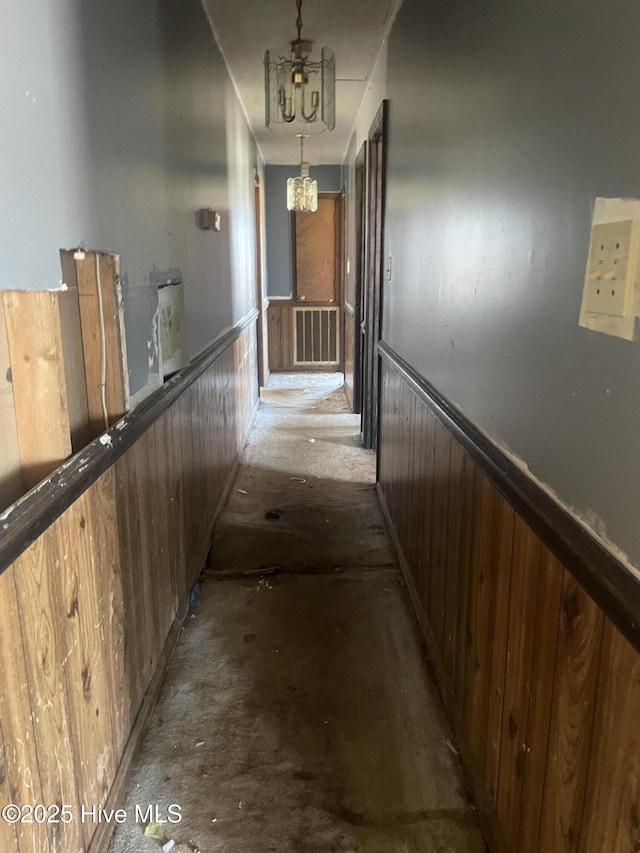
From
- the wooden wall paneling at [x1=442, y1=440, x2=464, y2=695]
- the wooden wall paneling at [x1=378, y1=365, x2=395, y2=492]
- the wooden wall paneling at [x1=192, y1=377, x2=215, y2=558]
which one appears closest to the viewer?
the wooden wall paneling at [x1=442, y1=440, x2=464, y2=695]

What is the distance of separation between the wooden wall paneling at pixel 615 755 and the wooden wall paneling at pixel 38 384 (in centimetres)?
94

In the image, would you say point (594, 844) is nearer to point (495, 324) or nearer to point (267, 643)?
point (495, 324)

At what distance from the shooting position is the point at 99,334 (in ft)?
4.66

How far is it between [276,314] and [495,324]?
6.09 m

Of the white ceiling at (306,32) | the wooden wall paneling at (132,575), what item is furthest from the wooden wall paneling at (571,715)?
the white ceiling at (306,32)

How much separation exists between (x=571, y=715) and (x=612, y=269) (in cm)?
67

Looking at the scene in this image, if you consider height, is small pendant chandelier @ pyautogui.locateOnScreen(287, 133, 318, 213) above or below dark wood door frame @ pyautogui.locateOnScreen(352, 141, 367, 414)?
above

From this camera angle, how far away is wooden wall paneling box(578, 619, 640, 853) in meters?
0.79

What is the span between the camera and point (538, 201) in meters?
1.11

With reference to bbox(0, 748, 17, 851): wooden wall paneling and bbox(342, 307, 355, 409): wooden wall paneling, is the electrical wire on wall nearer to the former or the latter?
bbox(0, 748, 17, 851): wooden wall paneling

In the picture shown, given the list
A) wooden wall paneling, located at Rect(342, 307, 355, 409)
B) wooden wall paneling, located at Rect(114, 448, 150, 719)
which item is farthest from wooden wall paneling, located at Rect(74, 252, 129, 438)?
wooden wall paneling, located at Rect(342, 307, 355, 409)

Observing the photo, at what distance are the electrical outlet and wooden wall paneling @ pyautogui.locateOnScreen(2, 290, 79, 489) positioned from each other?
0.88 m

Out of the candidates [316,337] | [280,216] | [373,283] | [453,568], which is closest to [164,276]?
[453,568]

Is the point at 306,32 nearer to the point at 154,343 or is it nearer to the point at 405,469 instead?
the point at 154,343
